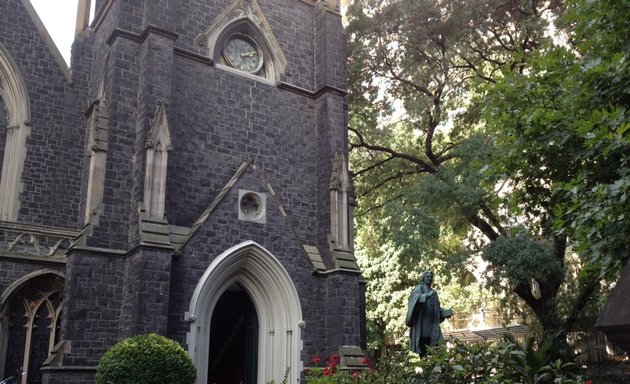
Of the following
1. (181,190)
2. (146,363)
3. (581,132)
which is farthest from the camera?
(181,190)

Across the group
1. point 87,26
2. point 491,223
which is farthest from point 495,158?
point 87,26

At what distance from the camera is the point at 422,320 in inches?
380

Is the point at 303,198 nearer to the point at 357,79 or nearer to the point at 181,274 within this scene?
the point at 181,274

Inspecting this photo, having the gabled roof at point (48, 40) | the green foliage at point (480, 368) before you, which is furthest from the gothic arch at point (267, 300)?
the green foliage at point (480, 368)

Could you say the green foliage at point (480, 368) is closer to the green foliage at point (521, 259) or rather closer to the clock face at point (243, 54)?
the green foliage at point (521, 259)

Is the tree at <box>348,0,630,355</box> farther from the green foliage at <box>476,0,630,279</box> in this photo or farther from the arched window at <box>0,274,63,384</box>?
the arched window at <box>0,274,63,384</box>

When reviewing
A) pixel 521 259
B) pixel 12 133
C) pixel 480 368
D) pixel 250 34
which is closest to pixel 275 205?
pixel 250 34

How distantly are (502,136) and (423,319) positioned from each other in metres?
3.13

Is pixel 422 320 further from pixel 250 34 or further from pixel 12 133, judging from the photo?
pixel 12 133

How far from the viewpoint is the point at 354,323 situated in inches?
566

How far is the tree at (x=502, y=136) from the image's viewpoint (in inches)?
317

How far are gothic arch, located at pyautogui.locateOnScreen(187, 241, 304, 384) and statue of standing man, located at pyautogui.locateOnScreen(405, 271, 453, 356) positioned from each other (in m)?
5.00

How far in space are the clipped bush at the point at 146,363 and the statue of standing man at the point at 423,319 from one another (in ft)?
14.1

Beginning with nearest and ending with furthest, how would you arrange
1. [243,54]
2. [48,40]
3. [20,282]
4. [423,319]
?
[423,319] < [20,282] < [243,54] < [48,40]
